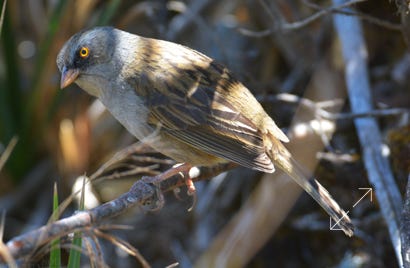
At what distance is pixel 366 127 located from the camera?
12.9 feet

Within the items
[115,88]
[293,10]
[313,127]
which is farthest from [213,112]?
[293,10]

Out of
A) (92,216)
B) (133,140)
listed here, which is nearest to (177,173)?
(92,216)

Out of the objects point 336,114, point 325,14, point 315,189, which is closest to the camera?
point 315,189

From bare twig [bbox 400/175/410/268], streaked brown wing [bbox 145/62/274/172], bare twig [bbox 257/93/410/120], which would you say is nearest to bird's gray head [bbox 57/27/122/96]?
streaked brown wing [bbox 145/62/274/172]

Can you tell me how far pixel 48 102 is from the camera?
5.23 metres

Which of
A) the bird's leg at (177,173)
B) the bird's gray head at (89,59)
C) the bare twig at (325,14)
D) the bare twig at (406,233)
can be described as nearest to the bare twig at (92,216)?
the bird's leg at (177,173)

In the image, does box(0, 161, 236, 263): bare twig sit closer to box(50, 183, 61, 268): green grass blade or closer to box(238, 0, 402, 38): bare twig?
box(50, 183, 61, 268): green grass blade

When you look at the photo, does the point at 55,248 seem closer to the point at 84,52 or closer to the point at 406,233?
the point at 406,233

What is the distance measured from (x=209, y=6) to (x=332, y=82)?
4.72ft

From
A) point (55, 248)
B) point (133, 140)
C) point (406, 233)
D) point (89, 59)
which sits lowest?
point (133, 140)

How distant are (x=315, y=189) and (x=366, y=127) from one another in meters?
0.88

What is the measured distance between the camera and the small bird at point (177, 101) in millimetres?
3451

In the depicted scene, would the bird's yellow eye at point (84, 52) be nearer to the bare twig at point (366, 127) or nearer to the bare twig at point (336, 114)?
the bare twig at point (336, 114)

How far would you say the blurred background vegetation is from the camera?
15.6 feet
